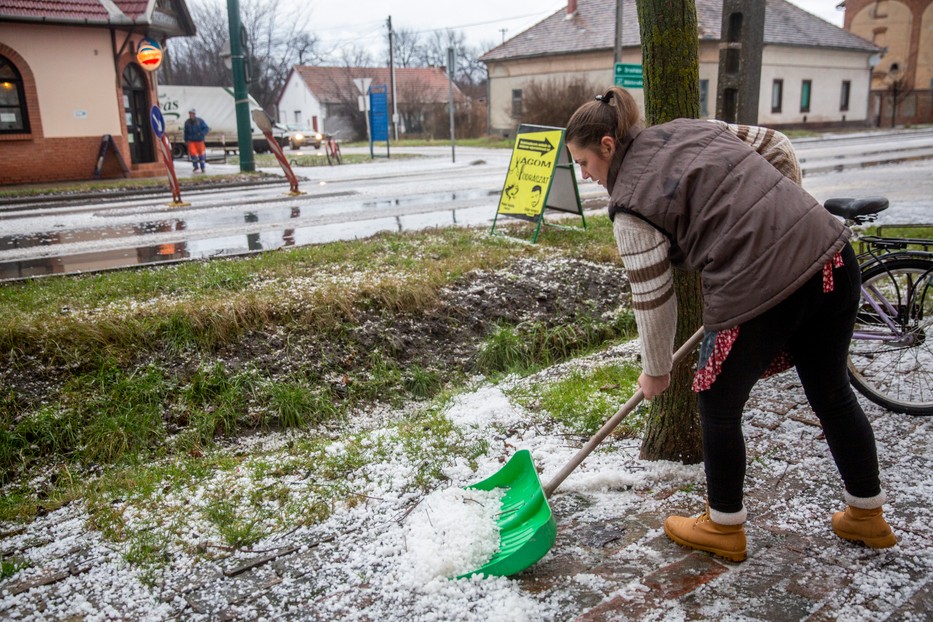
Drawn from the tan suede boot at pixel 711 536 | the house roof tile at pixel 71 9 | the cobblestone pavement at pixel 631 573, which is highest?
the house roof tile at pixel 71 9

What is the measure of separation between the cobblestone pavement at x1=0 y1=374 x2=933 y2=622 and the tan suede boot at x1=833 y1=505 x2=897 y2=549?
4 centimetres

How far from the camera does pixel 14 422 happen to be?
4305 millimetres

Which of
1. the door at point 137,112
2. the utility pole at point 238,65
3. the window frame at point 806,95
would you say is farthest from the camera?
the window frame at point 806,95

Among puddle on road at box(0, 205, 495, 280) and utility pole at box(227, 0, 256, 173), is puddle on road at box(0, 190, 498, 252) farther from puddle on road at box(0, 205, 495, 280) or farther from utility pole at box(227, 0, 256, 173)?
utility pole at box(227, 0, 256, 173)

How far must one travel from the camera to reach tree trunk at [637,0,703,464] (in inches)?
121

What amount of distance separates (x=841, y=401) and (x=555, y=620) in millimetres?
1275

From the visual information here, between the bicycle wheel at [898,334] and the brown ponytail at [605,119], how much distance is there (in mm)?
2322

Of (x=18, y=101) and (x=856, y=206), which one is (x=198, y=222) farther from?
(x=18, y=101)

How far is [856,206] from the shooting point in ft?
12.5

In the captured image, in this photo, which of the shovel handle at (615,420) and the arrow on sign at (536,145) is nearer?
the shovel handle at (615,420)

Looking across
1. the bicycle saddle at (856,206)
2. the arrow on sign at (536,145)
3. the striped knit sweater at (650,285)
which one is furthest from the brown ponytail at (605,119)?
the arrow on sign at (536,145)

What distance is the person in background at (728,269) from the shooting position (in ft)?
7.55

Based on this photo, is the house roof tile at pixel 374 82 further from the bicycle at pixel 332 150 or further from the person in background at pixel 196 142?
the person in background at pixel 196 142

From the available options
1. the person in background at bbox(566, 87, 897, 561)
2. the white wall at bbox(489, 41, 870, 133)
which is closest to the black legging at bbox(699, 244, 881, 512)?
the person in background at bbox(566, 87, 897, 561)
